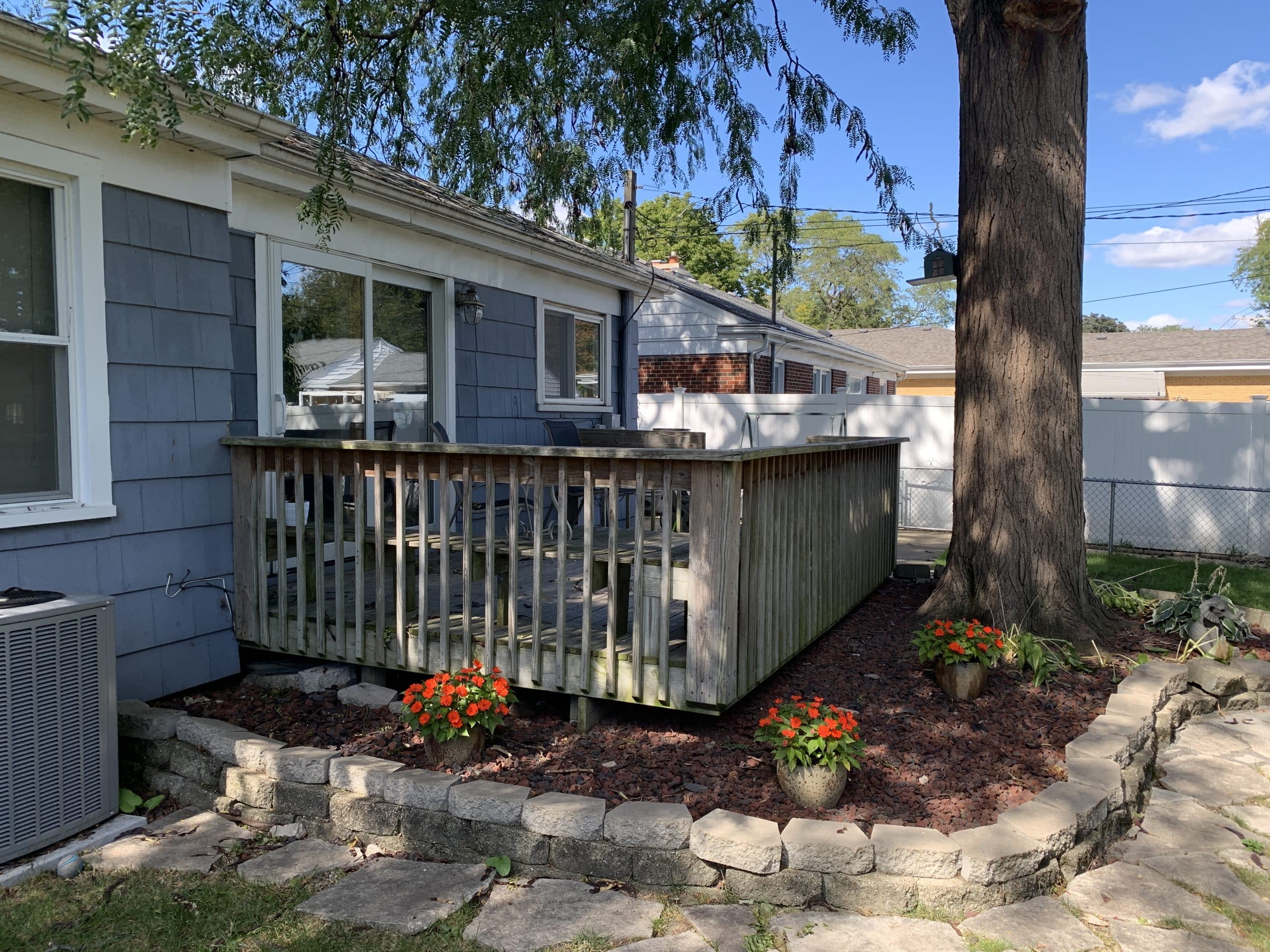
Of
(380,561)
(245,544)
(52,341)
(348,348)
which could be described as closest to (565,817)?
(380,561)

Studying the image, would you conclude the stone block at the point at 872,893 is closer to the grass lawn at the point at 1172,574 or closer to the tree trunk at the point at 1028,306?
the tree trunk at the point at 1028,306

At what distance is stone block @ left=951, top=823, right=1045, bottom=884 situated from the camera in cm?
280

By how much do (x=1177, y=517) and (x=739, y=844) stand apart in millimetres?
9324

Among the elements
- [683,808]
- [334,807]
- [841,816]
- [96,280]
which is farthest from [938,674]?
[96,280]

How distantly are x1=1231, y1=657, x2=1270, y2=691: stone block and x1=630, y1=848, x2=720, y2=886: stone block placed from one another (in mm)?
3710

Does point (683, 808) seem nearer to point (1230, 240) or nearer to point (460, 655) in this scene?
point (460, 655)

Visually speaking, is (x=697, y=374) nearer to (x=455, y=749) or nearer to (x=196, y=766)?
(x=455, y=749)

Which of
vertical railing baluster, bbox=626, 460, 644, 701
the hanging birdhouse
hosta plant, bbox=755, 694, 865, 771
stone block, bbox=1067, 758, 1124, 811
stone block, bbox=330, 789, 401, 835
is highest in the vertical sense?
the hanging birdhouse

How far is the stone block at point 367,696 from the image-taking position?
13.8 ft

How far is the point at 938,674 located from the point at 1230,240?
54984 mm

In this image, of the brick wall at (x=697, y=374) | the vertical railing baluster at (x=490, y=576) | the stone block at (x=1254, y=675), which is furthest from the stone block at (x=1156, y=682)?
the brick wall at (x=697, y=374)

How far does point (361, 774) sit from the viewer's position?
3.26m

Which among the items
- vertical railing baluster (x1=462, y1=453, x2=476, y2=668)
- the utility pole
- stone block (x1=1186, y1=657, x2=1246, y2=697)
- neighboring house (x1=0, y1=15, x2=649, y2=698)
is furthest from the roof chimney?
A: vertical railing baluster (x1=462, y1=453, x2=476, y2=668)

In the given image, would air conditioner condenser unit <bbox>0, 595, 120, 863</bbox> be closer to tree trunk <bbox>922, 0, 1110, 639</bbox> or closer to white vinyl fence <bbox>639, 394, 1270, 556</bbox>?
tree trunk <bbox>922, 0, 1110, 639</bbox>
